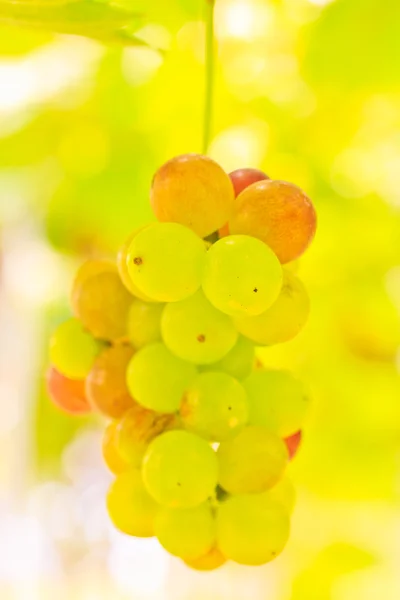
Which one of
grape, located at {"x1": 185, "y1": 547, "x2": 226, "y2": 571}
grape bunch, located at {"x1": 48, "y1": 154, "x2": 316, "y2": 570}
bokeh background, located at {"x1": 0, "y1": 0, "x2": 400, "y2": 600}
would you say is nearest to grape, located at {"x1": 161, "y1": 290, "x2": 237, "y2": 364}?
grape bunch, located at {"x1": 48, "y1": 154, "x2": 316, "y2": 570}

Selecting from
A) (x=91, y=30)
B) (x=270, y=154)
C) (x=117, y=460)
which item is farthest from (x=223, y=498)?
(x=270, y=154)

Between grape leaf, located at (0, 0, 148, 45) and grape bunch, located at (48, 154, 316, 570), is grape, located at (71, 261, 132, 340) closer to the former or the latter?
grape bunch, located at (48, 154, 316, 570)

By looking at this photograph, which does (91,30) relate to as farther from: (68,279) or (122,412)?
(68,279)

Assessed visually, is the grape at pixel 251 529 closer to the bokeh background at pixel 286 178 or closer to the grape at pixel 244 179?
the grape at pixel 244 179

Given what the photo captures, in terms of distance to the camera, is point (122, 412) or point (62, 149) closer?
point (122, 412)

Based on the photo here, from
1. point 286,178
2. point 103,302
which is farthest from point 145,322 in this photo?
→ point 286,178
